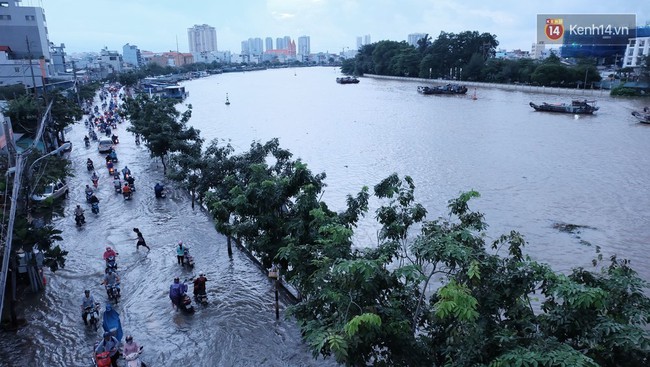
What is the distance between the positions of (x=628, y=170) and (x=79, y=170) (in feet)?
103

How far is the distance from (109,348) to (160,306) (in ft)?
8.15

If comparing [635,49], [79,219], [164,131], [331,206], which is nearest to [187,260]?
[79,219]

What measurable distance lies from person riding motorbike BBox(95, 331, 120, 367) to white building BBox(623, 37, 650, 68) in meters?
93.3

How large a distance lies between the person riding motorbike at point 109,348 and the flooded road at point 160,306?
0.58 metres

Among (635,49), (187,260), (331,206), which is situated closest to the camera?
(187,260)

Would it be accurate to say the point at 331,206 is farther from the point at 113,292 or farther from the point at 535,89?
the point at 535,89

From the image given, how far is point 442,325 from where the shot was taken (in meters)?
6.29

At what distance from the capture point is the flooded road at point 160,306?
9359 mm

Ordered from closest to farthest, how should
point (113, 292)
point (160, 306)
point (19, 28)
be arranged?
point (160, 306)
point (113, 292)
point (19, 28)

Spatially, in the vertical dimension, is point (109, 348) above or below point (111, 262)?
above

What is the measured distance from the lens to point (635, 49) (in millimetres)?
85188

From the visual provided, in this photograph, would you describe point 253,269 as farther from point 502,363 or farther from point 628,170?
point 628,170

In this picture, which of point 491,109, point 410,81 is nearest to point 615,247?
point 491,109

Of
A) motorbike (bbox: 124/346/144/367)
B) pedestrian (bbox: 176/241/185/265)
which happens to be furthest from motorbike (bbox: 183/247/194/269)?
motorbike (bbox: 124/346/144/367)
